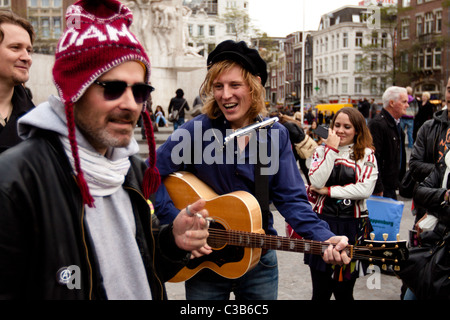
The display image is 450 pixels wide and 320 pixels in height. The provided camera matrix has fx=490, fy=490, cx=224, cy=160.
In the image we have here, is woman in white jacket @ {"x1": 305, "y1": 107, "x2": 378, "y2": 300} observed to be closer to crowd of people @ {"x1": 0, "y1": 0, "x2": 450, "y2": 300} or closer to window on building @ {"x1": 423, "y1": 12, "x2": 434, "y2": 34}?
crowd of people @ {"x1": 0, "y1": 0, "x2": 450, "y2": 300}

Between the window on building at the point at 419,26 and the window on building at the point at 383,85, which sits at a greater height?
the window on building at the point at 419,26

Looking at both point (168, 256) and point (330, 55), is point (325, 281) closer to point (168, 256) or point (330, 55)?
point (168, 256)

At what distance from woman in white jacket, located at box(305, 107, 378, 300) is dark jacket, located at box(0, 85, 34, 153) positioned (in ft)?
8.01

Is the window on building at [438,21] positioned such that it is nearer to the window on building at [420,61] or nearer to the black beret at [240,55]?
the window on building at [420,61]

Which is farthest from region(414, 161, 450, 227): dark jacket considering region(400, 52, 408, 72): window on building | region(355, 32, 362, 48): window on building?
region(355, 32, 362, 48): window on building

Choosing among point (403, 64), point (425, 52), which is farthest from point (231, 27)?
point (425, 52)

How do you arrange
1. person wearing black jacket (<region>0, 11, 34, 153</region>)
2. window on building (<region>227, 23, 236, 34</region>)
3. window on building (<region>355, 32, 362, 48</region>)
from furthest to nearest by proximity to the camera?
window on building (<region>355, 32, 362, 48</region>) < window on building (<region>227, 23, 236, 34</region>) < person wearing black jacket (<region>0, 11, 34, 153</region>)

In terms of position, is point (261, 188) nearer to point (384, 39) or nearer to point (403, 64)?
point (403, 64)

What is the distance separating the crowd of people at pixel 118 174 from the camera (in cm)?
154

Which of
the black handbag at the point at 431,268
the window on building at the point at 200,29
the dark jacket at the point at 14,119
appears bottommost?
the black handbag at the point at 431,268

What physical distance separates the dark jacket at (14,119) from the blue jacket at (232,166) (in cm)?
92

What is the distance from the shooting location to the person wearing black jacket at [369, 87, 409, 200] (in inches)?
254

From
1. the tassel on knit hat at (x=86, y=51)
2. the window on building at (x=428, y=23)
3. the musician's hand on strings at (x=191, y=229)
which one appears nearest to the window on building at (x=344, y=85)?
the window on building at (x=428, y=23)
